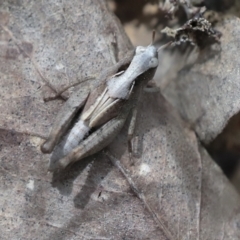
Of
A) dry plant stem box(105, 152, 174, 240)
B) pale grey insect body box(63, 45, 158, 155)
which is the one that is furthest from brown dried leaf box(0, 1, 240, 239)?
pale grey insect body box(63, 45, 158, 155)

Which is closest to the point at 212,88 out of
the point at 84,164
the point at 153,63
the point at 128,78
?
the point at 153,63

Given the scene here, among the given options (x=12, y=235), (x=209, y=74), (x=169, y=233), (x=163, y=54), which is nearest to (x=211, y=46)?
(x=209, y=74)

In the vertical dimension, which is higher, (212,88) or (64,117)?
(64,117)

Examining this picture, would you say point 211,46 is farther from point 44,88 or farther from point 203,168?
point 44,88

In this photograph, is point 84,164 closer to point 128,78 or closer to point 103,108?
A: point 103,108

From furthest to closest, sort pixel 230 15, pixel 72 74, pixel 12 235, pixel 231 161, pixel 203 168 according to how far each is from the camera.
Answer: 1. pixel 231 161
2. pixel 230 15
3. pixel 203 168
4. pixel 72 74
5. pixel 12 235

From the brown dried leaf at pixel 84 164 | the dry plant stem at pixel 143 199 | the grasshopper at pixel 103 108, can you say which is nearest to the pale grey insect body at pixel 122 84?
the grasshopper at pixel 103 108

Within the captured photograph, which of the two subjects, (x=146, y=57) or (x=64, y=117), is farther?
(x=146, y=57)

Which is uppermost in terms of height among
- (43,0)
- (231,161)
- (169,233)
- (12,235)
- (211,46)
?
(43,0)
